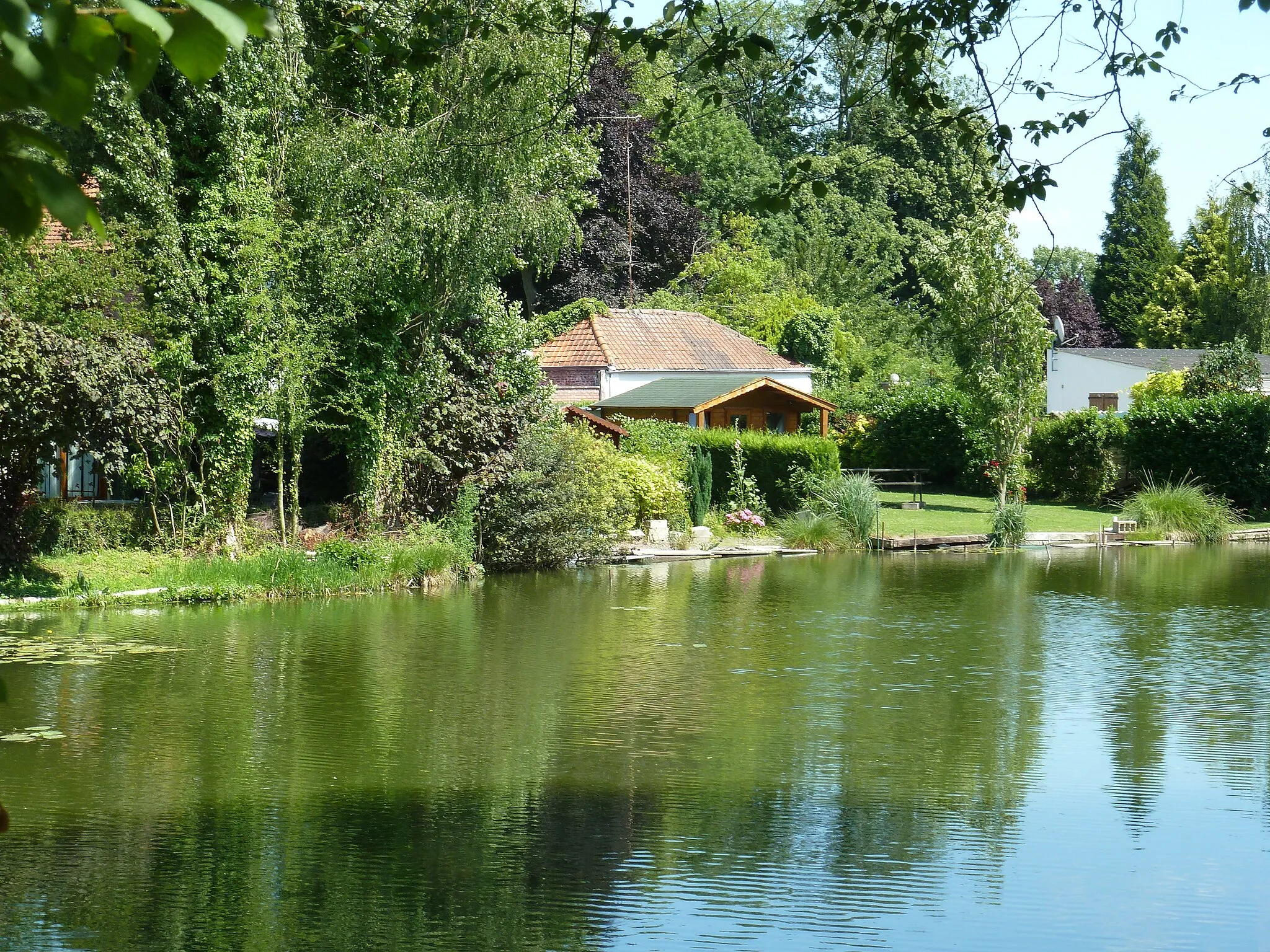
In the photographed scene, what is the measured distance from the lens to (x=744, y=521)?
26438mm

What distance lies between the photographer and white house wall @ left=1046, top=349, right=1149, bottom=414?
4544cm

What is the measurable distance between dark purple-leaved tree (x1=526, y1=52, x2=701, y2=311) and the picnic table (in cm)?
1056

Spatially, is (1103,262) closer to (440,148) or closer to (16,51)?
(440,148)

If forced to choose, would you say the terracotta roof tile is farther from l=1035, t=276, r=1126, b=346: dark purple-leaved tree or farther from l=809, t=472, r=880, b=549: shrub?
l=1035, t=276, r=1126, b=346: dark purple-leaved tree

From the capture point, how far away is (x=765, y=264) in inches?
1873

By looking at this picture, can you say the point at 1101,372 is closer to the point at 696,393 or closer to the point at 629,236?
the point at 629,236

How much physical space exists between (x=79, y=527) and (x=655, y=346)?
21.5 meters

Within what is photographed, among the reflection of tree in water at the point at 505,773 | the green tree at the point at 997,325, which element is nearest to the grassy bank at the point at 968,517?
the green tree at the point at 997,325

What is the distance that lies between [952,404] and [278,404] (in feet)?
70.1

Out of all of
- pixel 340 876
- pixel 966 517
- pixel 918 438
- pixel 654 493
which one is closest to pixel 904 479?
pixel 918 438

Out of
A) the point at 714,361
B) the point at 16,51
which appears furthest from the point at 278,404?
the point at 714,361

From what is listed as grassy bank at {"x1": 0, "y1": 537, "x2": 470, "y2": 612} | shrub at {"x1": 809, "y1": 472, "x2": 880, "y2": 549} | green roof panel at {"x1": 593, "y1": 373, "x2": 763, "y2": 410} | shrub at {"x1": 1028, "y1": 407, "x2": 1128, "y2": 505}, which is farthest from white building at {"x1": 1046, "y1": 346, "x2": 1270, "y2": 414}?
grassy bank at {"x1": 0, "y1": 537, "x2": 470, "y2": 612}

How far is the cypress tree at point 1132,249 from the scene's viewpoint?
63531mm

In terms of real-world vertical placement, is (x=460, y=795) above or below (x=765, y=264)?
below
